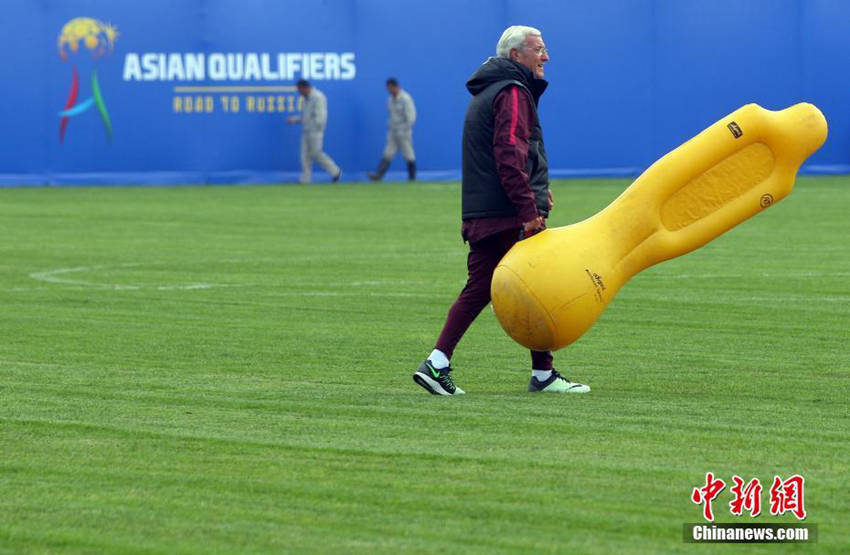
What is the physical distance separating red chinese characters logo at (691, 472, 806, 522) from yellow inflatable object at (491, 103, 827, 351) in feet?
8.00

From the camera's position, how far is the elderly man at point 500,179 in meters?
9.23

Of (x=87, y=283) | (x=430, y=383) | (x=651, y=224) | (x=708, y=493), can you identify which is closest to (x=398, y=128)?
(x=87, y=283)

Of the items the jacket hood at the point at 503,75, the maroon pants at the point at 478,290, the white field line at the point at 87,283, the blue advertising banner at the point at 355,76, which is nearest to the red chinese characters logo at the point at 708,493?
the maroon pants at the point at 478,290

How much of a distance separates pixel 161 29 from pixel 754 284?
21.6 meters

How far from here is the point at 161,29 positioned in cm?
3491

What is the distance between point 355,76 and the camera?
117ft

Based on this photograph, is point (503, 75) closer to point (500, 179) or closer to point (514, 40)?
point (514, 40)

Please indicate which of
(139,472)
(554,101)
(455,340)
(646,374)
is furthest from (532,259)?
(554,101)

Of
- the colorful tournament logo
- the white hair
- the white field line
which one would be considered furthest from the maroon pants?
the colorful tournament logo

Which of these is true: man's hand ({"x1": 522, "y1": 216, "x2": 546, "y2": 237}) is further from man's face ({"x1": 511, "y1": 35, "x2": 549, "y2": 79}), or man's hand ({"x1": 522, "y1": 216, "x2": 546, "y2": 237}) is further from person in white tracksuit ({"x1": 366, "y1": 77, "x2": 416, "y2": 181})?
person in white tracksuit ({"x1": 366, "y1": 77, "x2": 416, "y2": 181})

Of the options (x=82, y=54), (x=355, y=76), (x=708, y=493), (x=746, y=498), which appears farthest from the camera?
(x=355, y=76)

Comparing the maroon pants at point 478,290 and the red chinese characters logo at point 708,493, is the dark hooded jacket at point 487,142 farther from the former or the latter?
the red chinese characters logo at point 708,493

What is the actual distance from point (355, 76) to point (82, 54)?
5.40 meters

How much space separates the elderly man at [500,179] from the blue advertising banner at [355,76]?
1006 inches
